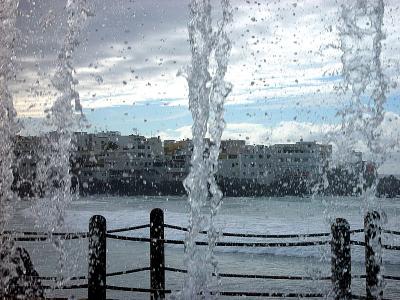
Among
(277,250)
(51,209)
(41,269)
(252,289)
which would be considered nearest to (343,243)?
(51,209)

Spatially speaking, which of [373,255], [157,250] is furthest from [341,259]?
[157,250]

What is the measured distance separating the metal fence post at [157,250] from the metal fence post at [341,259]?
5.98 feet

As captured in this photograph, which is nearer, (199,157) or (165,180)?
(199,157)

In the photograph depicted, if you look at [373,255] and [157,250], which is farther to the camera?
[157,250]

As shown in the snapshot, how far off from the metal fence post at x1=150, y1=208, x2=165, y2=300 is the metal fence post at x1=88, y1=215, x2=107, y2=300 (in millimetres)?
562

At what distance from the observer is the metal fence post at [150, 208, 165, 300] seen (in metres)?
6.29

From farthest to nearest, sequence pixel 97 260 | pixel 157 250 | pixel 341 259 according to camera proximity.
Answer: pixel 157 250 → pixel 97 260 → pixel 341 259

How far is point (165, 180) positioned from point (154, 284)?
405ft

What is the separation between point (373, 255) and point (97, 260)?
2.86 meters

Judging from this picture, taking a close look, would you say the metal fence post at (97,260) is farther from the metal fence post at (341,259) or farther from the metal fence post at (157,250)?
the metal fence post at (341,259)

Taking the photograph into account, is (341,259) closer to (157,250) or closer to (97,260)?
(157,250)

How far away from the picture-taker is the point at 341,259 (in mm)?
5898

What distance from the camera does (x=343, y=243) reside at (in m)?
5.89

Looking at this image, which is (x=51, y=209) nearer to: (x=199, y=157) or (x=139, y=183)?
(x=199, y=157)
